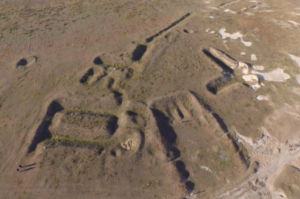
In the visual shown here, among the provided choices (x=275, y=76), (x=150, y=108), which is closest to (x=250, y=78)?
(x=275, y=76)

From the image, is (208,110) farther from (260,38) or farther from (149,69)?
(260,38)

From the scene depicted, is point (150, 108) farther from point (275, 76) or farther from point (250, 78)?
point (275, 76)

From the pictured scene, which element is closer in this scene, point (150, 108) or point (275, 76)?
point (150, 108)

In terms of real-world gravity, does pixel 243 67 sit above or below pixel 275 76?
above

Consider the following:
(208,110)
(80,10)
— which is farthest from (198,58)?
(80,10)

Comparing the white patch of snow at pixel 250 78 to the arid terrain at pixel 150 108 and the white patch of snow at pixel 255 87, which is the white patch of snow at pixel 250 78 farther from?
the white patch of snow at pixel 255 87

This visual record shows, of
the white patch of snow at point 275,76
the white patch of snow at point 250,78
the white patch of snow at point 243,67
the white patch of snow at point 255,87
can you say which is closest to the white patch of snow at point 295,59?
the white patch of snow at point 275,76
